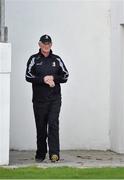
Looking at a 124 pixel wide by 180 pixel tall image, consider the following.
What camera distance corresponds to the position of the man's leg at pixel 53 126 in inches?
399

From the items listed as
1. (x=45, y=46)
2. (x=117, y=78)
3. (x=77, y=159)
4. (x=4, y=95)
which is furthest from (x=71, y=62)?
(x=4, y=95)

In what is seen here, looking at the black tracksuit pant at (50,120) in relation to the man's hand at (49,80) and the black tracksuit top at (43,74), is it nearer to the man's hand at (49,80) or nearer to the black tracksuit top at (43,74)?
the black tracksuit top at (43,74)

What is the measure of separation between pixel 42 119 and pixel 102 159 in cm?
135

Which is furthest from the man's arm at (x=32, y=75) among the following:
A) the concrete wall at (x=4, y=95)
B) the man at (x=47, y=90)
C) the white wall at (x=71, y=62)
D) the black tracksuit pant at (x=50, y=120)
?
the white wall at (x=71, y=62)

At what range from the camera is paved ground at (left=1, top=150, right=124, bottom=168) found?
10109 millimetres

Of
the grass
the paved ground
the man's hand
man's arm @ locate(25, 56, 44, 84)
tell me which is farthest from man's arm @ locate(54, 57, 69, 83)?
the grass

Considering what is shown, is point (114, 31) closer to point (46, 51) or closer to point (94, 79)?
point (94, 79)

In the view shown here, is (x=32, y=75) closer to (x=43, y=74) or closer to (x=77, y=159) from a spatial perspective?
(x=43, y=74)

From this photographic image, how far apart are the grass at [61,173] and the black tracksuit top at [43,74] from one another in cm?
114

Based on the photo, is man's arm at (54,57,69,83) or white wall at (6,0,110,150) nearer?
man's arm at (54,57,69,83)

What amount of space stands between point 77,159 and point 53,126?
98 centimetres

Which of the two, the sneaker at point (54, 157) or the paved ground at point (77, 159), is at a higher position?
the sneaker at point (54, 157)

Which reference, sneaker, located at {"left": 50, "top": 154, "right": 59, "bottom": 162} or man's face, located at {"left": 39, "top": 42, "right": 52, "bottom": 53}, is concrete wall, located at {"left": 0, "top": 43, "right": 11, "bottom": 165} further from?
sneaker, located at {"left": 50, "top": 154, "right": 59, "bottom": 162}

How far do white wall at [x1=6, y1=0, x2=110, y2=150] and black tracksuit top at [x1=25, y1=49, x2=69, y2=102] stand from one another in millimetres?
1377
